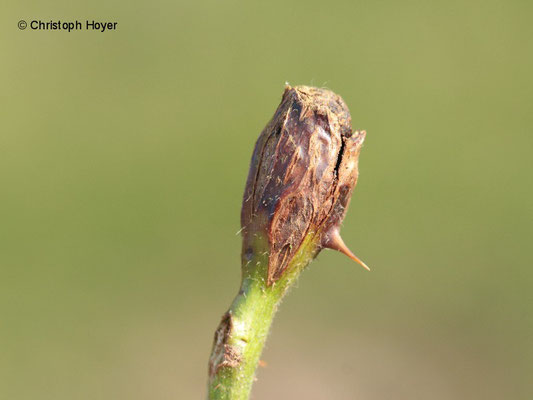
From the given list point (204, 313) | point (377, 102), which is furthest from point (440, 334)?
point (377, 102)

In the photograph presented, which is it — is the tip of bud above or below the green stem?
above

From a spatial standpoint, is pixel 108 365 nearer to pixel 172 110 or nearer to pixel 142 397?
pixel 142 397

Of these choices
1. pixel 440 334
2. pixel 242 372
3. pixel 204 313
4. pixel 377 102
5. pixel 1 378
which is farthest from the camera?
pixel 377 102

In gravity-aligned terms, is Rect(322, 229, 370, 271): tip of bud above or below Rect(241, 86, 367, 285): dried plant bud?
below

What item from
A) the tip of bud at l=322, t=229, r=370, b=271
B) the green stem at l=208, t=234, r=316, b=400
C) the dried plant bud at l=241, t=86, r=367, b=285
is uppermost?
the dried plant bud at l=241, t=86, r=367, b=285

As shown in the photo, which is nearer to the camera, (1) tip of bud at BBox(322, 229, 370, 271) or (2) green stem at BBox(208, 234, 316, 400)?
(2) green stem at BBox(208, 234, 316, 400)
